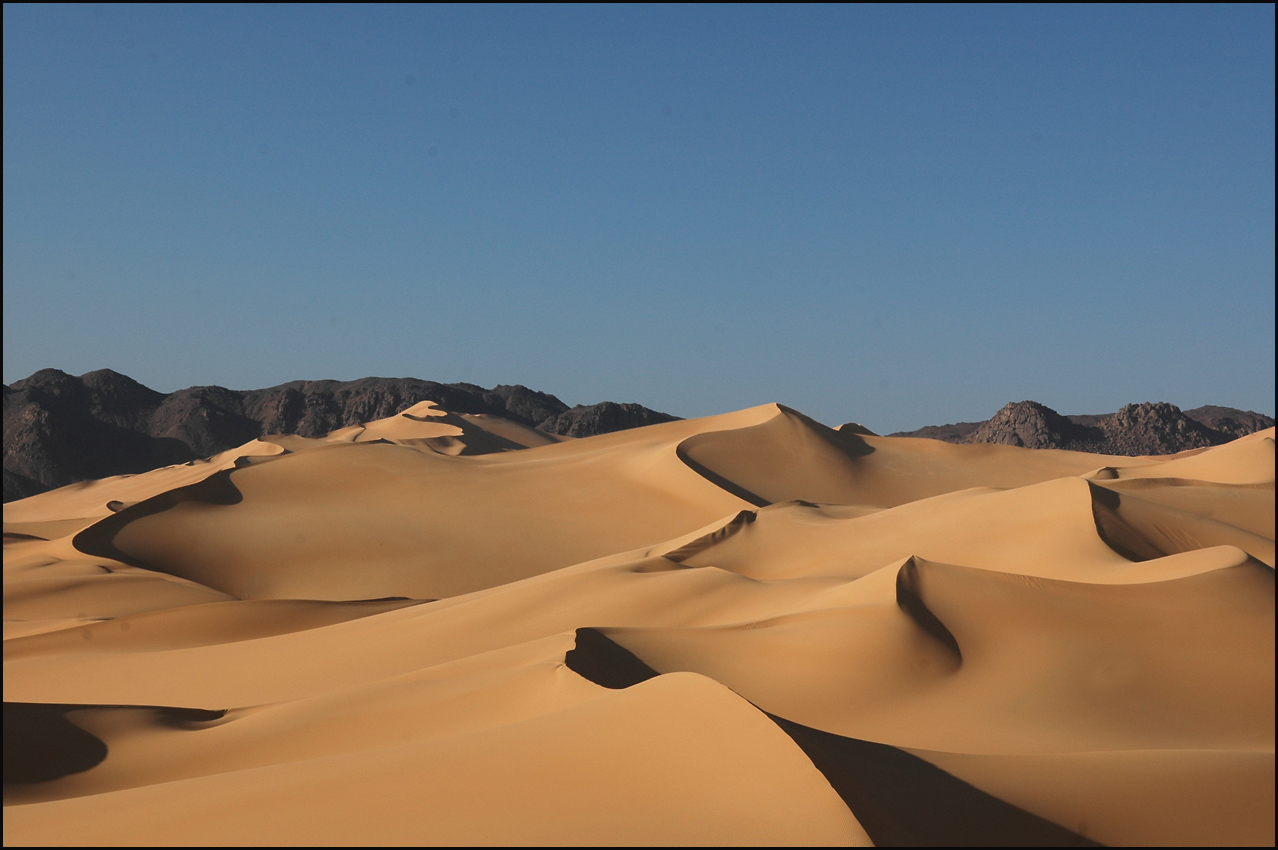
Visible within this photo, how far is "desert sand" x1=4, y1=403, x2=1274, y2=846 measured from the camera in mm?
3928

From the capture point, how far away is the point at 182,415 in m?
79.9

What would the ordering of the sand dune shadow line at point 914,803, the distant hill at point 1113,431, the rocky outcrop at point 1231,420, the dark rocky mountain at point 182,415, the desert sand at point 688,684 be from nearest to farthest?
the sand dune shadow line at point 914,803, the desert sand at point 688,684, the distant hill at point 1113,431, the dark rocky mountain at point 182,415, the rocky outcrop at point 1231,420

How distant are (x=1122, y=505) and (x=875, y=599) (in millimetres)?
6398

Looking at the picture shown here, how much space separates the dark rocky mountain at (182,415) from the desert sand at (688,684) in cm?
4847

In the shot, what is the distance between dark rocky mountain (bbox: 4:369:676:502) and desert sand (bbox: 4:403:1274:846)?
4847 centimetres

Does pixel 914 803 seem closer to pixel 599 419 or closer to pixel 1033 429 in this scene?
pixel 1033 429

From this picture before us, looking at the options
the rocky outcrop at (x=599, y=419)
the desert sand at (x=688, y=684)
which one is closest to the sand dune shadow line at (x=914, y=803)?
the desert sand at (x=688, y=684)

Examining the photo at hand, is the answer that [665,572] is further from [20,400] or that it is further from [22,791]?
[20,400]

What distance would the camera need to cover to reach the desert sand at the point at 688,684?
393 cm

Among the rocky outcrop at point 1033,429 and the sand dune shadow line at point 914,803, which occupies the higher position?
the rocky outcrop at point 1033,429

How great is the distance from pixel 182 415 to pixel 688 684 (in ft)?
273

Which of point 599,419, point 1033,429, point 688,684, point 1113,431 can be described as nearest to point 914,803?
point 688,684

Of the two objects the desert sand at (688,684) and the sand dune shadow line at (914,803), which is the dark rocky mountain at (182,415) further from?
the sand dune shadow line at (914,803)

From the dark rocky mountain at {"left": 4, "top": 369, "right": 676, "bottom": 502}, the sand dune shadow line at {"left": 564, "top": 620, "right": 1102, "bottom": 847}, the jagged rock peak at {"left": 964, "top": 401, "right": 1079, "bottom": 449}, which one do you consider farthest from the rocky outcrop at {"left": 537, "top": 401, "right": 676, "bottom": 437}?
the sand dune shadow line at {"left": 564, "top": 620, "right": 1102, "bottom": 847}
